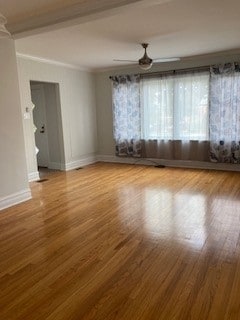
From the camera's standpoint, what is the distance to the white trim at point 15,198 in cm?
383

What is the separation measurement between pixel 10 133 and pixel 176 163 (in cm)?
387

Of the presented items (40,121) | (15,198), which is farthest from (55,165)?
(15,198)

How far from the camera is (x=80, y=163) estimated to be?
6.79 meters

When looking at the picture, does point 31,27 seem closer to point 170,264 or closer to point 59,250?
point 59,250

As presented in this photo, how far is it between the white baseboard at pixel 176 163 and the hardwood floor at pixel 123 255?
1.30 metres

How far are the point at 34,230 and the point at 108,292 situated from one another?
4.75 feet

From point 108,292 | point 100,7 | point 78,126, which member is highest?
point 100,7

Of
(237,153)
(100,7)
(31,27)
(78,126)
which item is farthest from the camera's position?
(78,126)

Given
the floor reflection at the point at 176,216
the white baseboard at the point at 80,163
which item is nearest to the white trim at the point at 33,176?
the white baseboard at the point at 80,163

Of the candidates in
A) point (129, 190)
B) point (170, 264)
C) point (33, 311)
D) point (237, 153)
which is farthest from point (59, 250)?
point (237, 153)

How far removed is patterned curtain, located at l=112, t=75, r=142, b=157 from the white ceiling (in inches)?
35.2

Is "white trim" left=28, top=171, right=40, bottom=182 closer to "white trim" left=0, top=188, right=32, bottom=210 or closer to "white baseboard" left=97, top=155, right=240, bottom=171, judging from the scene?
"white trim" left=0, top=188, right=32, bottom=210

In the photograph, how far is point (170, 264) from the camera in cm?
230

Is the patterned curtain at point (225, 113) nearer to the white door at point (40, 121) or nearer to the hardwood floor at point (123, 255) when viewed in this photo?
the hardwood floor at point (123, 255)
